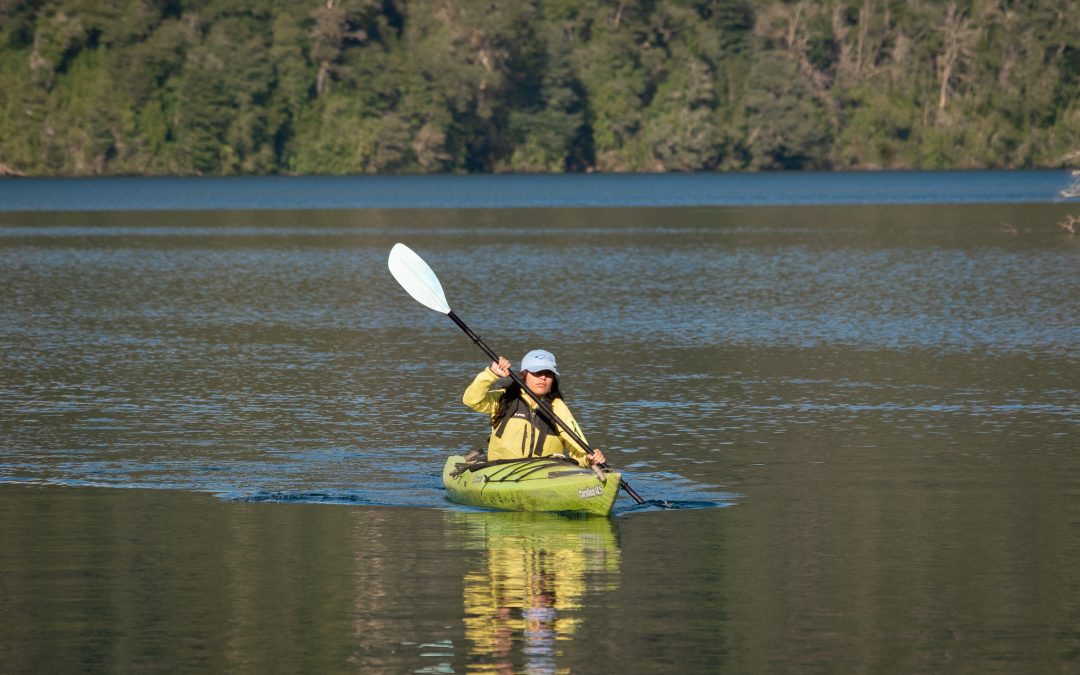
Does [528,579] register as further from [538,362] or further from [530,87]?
[530,87]

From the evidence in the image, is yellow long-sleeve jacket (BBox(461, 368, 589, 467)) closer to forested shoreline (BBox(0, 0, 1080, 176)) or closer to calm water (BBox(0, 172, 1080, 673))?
calm water (BBox(0, 172, 1080, 673))

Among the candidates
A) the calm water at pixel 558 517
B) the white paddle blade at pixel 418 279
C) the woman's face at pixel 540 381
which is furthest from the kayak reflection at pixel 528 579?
the white paddle blade at pixel 418 279

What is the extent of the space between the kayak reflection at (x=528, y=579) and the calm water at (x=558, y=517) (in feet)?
0.14

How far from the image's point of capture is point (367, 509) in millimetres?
21109

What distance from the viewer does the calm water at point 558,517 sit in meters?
15.2

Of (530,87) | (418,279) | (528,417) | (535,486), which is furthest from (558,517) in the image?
(530,87)

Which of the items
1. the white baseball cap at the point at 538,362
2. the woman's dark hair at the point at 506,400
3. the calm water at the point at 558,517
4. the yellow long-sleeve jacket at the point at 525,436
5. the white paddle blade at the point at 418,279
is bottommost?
the calm water at the point at 558,517

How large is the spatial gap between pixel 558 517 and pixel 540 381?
141 cm

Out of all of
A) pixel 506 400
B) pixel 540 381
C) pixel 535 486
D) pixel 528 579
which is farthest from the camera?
pixel 506 400

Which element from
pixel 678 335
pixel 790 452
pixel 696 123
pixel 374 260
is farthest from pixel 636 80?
pixel 790 452

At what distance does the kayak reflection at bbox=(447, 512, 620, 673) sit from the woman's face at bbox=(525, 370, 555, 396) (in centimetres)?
130

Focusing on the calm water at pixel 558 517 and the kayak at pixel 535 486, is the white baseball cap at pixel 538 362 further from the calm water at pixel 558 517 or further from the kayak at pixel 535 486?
the calm water at pixel 558 517

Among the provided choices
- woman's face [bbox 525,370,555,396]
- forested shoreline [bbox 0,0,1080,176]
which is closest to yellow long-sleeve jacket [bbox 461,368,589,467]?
woman's face [bbox 525,370,555,396]

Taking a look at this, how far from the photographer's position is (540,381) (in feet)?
68.9
